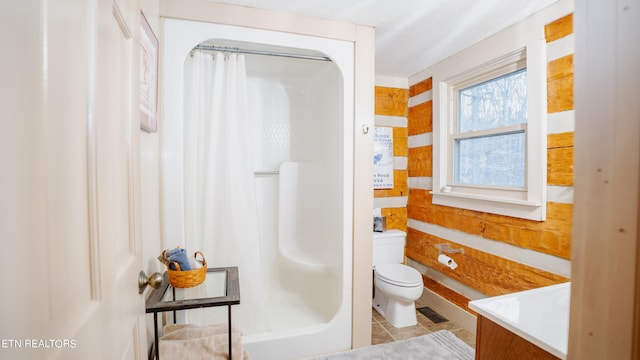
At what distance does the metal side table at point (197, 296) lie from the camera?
114 centimetres

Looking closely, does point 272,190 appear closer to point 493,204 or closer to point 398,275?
point 398,275

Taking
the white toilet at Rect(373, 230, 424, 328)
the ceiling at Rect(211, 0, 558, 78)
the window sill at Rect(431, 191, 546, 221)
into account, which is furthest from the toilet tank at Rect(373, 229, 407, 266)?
the ceiling at Rect(211, 0, 558, 78)

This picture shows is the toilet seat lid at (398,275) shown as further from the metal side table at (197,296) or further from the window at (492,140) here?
the metal side table at (197,296)

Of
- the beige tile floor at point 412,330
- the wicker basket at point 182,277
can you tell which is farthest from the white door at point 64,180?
the beige tile floor at point 412,330

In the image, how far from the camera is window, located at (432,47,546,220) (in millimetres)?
1775

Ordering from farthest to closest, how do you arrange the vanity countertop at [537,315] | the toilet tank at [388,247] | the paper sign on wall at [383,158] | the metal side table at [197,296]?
the paper sign on wall at [383,158], the toilet tank at [388,247], the metal side table at [197,296], the vanity countertop at [537,315]

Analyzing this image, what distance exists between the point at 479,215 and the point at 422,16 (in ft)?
4.93

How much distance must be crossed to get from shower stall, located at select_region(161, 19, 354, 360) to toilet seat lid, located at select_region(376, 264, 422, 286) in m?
0.51

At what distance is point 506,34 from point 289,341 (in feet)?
8.32

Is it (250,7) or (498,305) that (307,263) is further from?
(250,7)

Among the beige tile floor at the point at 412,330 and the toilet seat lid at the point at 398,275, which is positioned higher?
the toilet seat lid at the point at 398,275

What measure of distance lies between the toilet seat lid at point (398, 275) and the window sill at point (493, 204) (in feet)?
2.23

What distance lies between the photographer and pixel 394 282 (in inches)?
88.4

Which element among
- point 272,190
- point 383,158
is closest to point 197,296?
point 272,190
